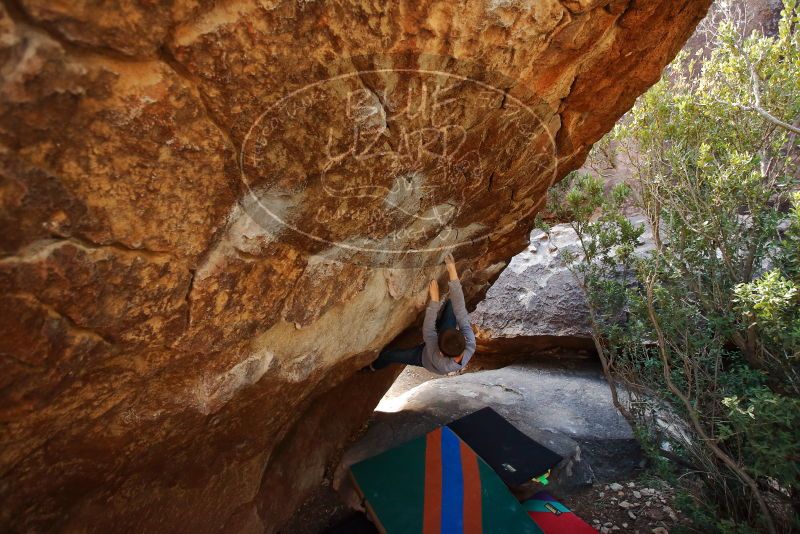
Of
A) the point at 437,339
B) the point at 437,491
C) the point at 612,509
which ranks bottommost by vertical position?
the point at 612,509

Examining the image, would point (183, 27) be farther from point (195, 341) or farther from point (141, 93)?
point (195, 341)

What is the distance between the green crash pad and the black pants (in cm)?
81

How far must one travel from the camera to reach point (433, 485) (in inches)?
155

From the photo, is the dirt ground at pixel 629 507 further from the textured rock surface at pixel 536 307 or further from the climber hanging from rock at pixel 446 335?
the textured rock surface at pixel 536 307

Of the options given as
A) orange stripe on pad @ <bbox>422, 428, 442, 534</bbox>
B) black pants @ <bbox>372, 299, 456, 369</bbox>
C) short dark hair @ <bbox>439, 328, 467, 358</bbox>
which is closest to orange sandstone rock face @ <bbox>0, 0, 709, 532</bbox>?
short dark hair @ <bbox>439, 328, 467, 358</bbox>

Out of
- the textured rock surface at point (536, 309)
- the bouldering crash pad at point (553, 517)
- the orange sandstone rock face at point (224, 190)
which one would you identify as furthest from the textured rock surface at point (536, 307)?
the orange sandstone rock face at point (224, 190)

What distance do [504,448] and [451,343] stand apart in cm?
156

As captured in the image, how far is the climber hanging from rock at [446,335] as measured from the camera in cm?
387

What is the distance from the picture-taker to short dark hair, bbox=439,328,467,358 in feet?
12.7

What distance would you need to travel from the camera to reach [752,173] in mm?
3652

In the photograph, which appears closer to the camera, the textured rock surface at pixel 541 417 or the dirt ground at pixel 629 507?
the dirt ground at pixel 629 507

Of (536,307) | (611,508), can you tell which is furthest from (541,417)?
(536,307)

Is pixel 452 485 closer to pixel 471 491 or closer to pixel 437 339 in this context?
pixel 471 491

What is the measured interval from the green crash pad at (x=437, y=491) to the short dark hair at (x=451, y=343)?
42.6 inches
